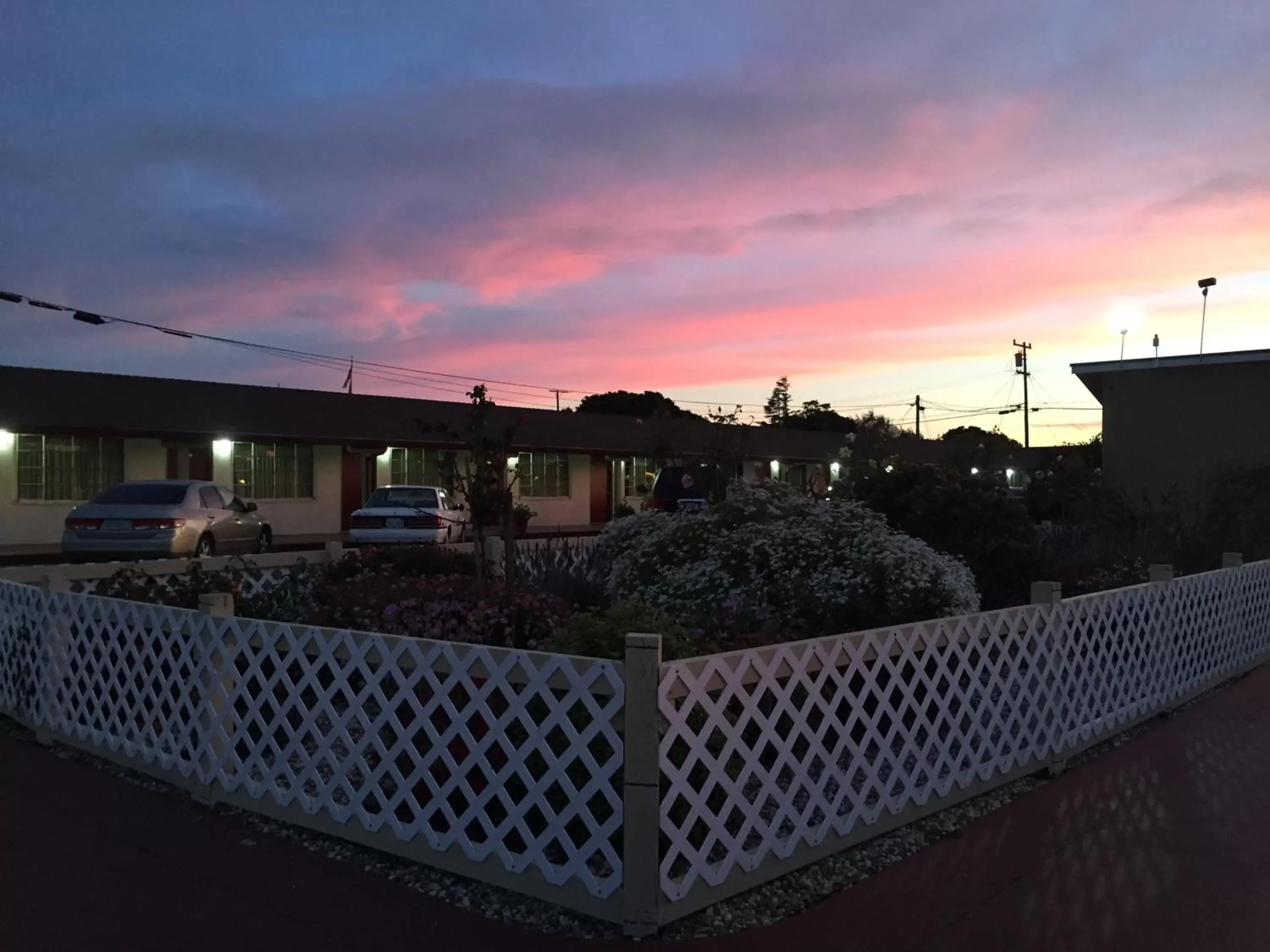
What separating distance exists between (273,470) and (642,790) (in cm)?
2550

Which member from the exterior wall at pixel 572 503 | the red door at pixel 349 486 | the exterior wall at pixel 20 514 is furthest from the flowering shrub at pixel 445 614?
the exterior wall at pixel 572 503

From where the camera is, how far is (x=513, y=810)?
4.68 metres

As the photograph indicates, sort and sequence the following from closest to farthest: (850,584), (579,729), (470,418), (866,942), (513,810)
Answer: (866,942) → (513,810) → (579,729) → (850,584) → (470,418)

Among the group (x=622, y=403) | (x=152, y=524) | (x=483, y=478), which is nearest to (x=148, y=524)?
(x=152, y=524)

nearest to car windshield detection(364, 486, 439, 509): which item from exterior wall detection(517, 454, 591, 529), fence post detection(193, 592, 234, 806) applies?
fence post detection(193, 592, 234, 806)

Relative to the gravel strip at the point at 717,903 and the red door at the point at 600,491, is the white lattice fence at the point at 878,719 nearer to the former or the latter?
the gravel strip at the point at 717,903

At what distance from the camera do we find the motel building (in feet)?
77.3

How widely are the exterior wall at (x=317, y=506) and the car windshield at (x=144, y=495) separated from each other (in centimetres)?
1013

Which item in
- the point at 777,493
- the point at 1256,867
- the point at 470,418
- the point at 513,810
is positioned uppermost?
the point at 470,418

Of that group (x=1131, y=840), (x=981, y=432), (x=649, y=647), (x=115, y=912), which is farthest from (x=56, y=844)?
(x=981, y=432)

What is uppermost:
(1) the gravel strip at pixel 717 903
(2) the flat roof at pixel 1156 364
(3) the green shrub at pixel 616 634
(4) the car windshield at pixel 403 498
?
(2) the flat roof at pixel 1156 364

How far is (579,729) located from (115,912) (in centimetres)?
209

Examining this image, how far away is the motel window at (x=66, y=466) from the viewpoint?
23.5m

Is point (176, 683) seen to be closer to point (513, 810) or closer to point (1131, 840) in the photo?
point (513, 810)
